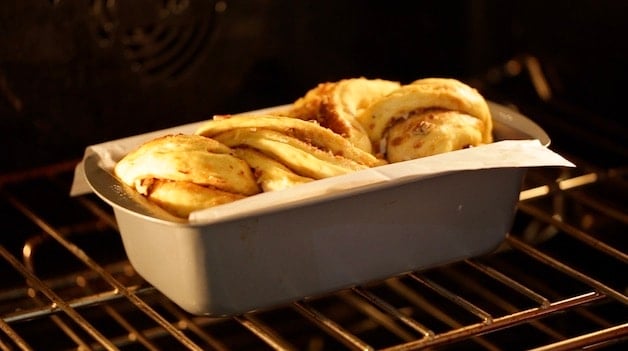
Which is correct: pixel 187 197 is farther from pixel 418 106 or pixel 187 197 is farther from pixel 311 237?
pixel 418 106

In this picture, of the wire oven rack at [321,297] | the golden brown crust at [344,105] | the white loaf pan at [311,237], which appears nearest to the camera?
the white loaf pan at [311,237]

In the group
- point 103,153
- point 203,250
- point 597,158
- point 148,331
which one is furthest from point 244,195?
point 597,158

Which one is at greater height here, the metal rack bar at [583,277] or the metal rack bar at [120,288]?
the metal rack bar at [583,277]

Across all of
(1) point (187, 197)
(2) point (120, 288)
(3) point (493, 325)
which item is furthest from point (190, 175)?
(3) point (493, 325)

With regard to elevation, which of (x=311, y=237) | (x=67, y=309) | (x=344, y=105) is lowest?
(x=67, y=309)

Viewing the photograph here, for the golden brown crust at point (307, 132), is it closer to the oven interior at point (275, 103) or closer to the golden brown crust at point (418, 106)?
the golden brown crust at point (418, 106)

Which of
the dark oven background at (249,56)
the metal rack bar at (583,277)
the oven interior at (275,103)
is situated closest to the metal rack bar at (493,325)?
the metal rack bar at (583,277)

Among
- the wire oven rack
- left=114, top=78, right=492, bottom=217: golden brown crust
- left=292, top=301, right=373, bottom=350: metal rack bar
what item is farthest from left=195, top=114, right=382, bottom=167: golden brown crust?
the wire oven rack
